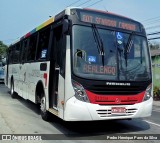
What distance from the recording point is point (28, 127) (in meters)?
8.19

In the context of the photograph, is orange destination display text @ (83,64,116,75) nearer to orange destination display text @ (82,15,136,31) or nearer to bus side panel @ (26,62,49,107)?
orange destination display text @ (82,15,136,31)

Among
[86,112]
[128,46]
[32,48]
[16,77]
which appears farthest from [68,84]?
[16,77]

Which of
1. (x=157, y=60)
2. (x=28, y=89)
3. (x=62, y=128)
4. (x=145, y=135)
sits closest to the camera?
(x=145, y=135)

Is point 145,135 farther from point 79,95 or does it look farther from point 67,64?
point 67,64

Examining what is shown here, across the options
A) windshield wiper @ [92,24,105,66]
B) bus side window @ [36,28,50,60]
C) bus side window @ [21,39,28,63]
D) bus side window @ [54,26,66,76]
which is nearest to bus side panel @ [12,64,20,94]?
bus side window @ [21,39,28,63]

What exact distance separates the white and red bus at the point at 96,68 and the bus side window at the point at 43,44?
505 mm

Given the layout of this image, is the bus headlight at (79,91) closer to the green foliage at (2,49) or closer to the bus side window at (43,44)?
the bus side window at (43,44)

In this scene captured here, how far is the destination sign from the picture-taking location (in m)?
7.73

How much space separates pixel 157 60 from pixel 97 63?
15830 mm

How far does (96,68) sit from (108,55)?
51 cm

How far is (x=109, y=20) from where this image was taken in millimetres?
8039

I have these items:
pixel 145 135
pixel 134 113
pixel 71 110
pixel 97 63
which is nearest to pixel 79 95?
pixel 71 110

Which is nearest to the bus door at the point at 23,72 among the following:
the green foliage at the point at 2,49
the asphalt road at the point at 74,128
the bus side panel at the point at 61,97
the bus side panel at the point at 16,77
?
the bus side panel at the point at 16,77

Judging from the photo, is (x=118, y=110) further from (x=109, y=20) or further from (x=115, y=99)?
(x=109, y=20)
